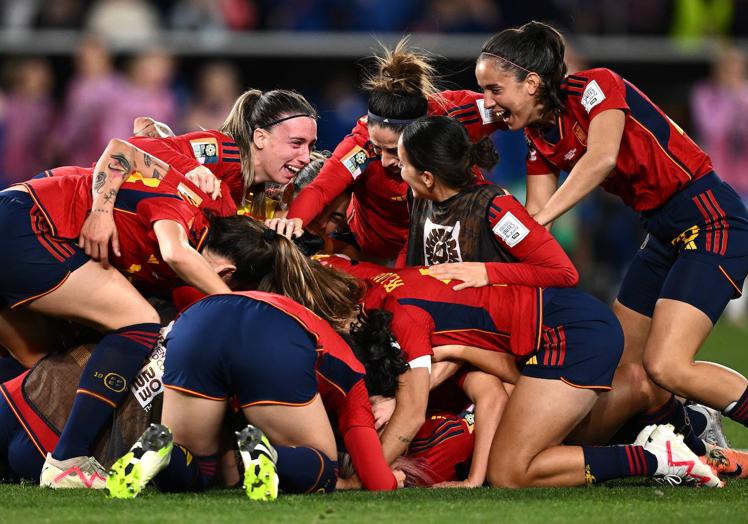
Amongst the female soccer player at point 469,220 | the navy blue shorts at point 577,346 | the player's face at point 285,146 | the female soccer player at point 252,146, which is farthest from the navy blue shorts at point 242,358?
the player's face at point 285,146

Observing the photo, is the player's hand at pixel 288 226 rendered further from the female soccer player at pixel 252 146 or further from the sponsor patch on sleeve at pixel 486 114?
the sponsor patch on sleeve at pixel 486 114

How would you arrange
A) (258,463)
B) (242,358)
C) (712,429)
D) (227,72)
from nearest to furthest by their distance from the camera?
(258,463) < (242,358) < (712,429) < (227,72)

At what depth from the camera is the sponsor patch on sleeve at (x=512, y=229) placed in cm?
526

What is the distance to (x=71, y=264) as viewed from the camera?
16.7 ft

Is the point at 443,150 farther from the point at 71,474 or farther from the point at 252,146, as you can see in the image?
the point at 71,474

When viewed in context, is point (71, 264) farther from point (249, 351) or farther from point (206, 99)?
point (206, 99)

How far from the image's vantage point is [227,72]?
13.3 meters

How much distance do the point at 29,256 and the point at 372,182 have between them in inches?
75.0

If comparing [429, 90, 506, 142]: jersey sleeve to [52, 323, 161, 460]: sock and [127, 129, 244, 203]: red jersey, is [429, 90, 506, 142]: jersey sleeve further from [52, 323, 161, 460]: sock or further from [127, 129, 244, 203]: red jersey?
[52, 323, 161, 460]: sock

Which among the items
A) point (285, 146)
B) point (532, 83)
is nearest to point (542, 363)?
point (532, 83)

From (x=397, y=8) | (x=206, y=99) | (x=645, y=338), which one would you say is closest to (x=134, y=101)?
(x=206, y=99)

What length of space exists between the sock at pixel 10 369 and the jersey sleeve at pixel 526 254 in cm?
212

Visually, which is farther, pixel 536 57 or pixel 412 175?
pixel 536 57

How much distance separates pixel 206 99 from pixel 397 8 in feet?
7.77
